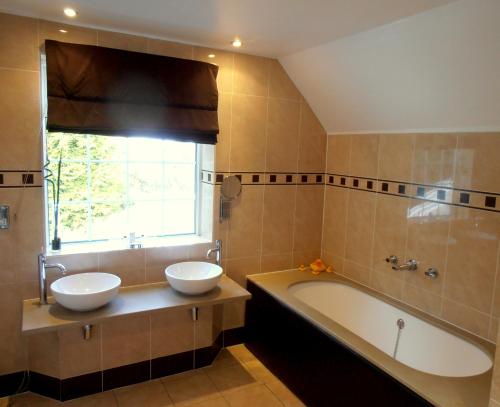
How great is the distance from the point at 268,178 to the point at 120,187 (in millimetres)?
1150

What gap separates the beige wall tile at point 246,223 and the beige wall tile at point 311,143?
487 mm

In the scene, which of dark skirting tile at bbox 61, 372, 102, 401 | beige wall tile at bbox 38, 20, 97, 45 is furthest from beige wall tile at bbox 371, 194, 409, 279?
→ beige wall tile at bbox 38, 20, 97, 45

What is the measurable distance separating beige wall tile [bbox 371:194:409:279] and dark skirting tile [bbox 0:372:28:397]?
256 centimetres

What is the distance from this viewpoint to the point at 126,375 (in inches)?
111

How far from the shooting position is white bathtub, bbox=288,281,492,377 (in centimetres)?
242

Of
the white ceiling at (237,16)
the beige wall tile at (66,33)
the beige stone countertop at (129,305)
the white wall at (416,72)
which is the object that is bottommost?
the beige stone countertop at (129,305)

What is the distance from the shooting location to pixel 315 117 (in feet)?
11.4

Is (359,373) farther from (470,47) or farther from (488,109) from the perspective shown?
(470,47)

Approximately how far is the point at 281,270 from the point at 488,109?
1976 millimetres

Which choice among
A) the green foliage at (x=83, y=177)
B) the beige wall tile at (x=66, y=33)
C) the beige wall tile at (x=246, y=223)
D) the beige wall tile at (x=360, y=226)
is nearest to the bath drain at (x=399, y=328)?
the beige wall tile at (x=360, y=226)

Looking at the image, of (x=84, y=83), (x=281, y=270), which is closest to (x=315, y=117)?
(x=281, y=270)

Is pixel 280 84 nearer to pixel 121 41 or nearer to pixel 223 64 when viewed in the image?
pixel 223 64

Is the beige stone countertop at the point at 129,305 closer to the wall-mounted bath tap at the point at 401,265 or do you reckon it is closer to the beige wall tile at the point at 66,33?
the wall-mounted bath tap at the point at 401,265

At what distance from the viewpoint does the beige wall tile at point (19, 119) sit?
7.96 ft
